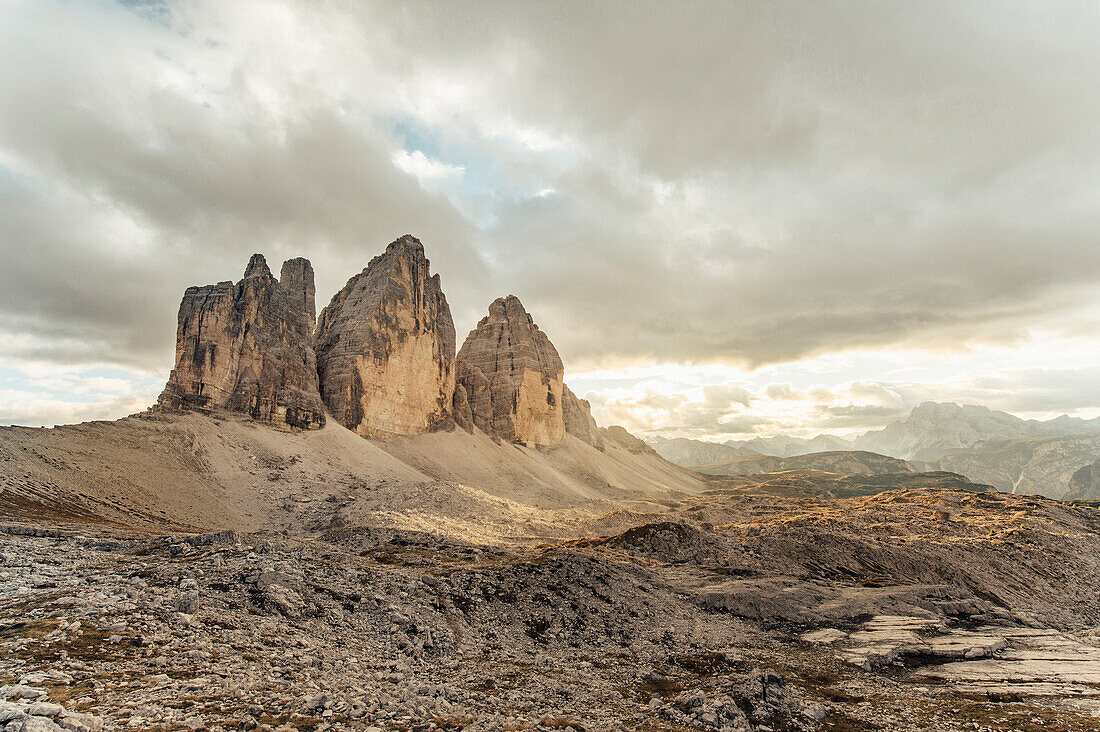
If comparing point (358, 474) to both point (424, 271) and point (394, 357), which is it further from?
point (424, 271)

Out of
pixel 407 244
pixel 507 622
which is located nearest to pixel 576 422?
pixel 407 244

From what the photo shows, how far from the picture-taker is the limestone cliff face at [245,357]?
61.1 meters

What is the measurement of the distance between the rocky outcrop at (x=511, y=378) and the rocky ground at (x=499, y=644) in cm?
8027

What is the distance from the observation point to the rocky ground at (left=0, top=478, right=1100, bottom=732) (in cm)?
942

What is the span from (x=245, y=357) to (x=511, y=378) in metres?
60.0

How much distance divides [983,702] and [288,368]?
7525 centimetres

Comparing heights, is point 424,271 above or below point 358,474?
above

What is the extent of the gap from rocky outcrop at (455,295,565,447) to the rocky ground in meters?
80.3

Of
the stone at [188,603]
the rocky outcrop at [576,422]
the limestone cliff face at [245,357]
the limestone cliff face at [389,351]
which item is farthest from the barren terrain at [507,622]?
the rocky outcrop at [576,422]

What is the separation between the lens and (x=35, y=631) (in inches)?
408

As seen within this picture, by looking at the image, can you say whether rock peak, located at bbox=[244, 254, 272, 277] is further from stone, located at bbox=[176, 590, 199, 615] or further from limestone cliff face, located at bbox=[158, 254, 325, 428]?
stone, located at bbox=[176, 590, 199, 615]

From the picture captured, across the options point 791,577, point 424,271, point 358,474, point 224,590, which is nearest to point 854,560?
point 791,577

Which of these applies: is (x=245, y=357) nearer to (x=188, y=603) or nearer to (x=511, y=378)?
(x=511, y=378)

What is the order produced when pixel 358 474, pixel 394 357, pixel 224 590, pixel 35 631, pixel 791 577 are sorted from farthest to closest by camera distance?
pixel 394 357 < pixel 358 474 < pixel 791 577 < pixel 224 590 < pixel 35 631
